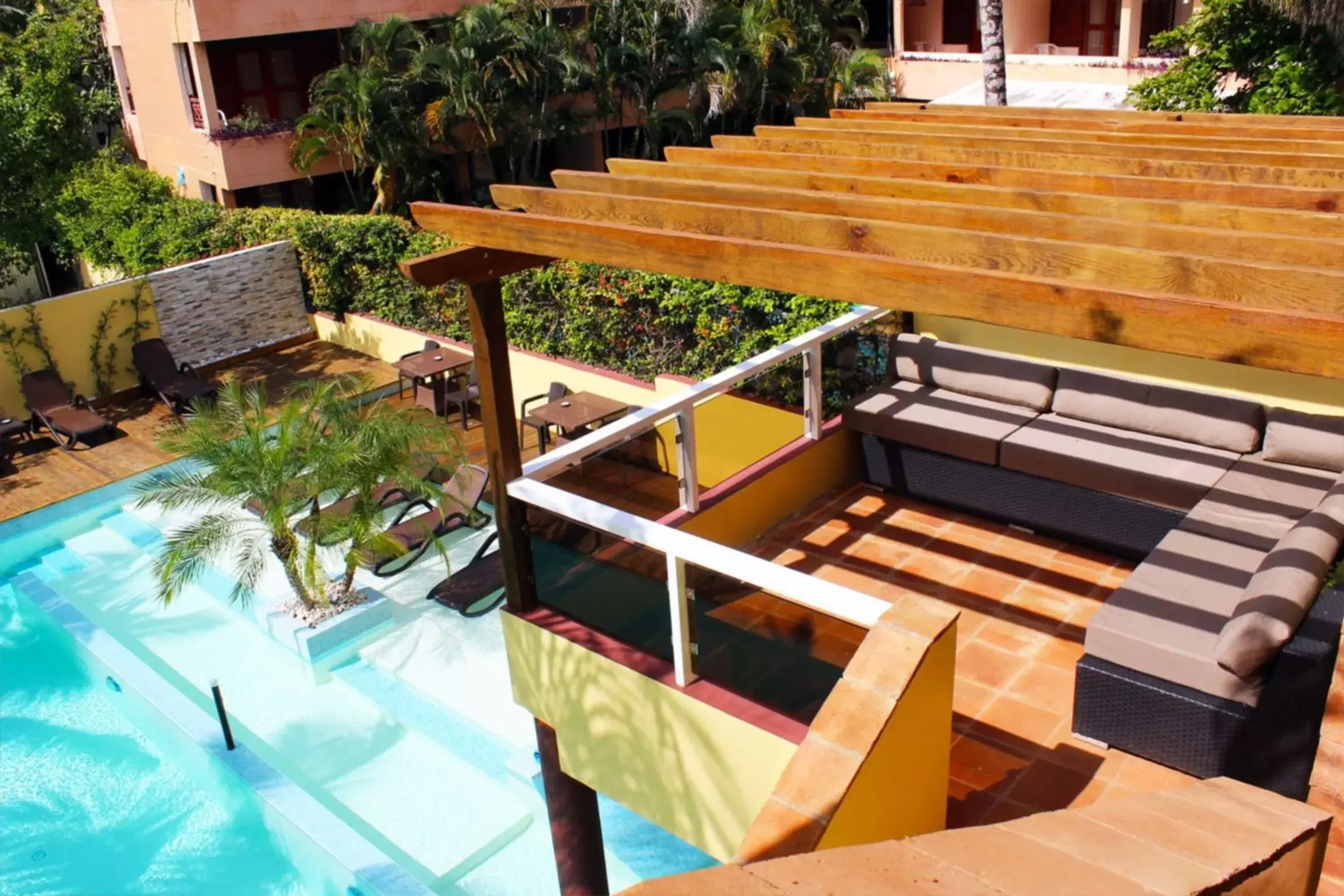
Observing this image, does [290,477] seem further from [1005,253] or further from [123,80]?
[123,80]

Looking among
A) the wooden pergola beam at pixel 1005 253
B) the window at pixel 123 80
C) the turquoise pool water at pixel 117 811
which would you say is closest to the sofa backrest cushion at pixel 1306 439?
the wooden pergola beam at pixel 1005 253

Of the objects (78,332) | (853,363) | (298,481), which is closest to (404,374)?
(298,481)

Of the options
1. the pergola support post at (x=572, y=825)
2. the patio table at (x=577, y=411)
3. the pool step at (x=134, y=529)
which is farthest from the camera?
the pool step at (x=134, y=529)

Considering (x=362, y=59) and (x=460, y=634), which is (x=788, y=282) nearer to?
(x=460, y=634)

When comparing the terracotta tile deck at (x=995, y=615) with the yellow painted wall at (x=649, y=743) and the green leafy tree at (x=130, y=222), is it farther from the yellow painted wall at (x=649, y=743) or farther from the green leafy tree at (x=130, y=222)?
the green leafy tree at (x=130, y=222)

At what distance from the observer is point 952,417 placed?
8.34 m

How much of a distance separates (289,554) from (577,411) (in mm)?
3562

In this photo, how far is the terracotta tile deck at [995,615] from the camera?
5.57 meters

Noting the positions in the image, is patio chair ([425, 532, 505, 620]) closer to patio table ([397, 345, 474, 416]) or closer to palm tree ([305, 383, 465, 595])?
palm tree ([305, 383, 465, 595])

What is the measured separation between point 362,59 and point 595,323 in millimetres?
11870

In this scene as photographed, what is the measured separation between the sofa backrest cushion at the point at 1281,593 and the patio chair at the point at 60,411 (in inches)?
568

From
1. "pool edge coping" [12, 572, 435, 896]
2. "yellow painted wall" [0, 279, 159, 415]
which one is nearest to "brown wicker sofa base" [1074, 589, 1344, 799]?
"pool edge coping" [12, 572, 435, 896]

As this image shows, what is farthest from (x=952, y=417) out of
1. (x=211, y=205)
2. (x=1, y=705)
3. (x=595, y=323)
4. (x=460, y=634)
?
(x=211, y=205)

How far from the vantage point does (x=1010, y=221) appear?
14.8 ft
